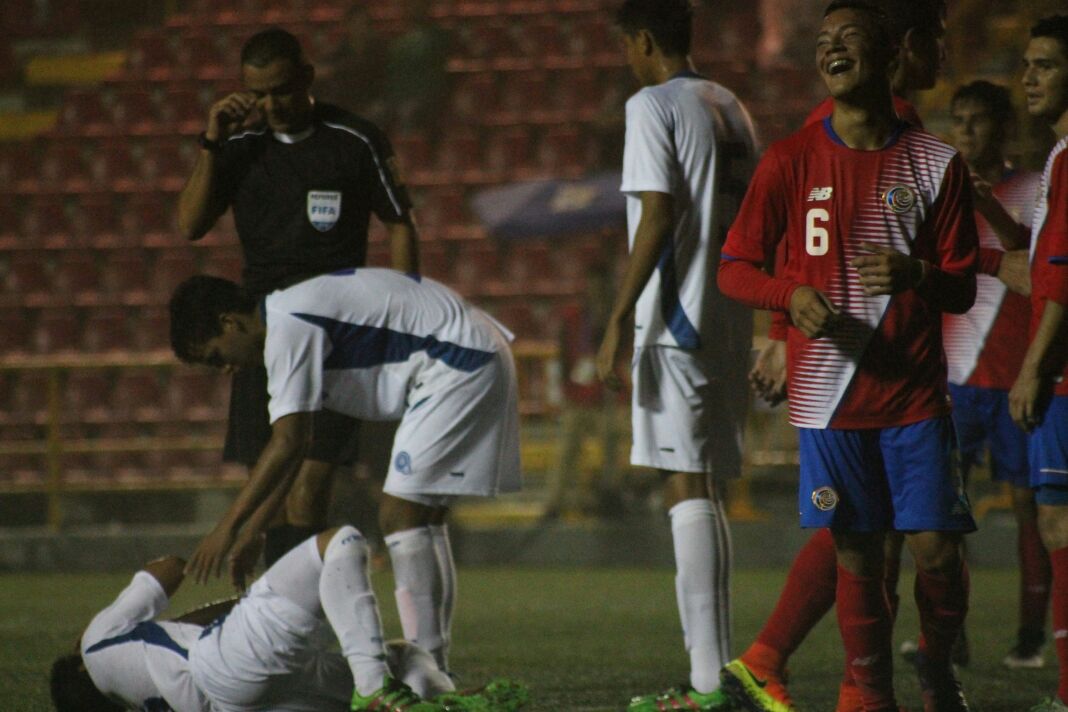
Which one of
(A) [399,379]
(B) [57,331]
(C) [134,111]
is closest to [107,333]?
(B) [57,331]

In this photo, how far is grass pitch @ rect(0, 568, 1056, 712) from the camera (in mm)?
4930

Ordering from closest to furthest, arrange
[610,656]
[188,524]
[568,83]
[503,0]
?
[610,656], [188,524], [568,83], [503,0]

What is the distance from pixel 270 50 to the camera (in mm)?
4816

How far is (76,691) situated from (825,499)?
202 centimetres

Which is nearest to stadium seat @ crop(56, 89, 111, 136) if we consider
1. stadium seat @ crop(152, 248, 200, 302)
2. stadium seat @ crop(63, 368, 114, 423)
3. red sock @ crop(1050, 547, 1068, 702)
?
stadium seat @ crop(152, 248, 200, 302)

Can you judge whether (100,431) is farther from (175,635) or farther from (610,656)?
(175,635)

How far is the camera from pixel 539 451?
38.4 feet

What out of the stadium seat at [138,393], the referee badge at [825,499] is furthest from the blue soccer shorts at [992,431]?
the stadium seat at [138,393]

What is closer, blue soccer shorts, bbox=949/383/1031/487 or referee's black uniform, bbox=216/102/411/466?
referee's black uniform, bbox=216/102/411/466

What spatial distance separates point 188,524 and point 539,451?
8.59 ft

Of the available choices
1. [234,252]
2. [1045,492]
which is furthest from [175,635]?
[234,252]

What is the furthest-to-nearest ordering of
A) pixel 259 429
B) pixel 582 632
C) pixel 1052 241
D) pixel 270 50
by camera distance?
1. pixel 582 632
2. pixel 259 429
3. pixel 270 50
4. pixel 1052 241

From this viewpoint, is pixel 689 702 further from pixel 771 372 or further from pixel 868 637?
pixel 771 372

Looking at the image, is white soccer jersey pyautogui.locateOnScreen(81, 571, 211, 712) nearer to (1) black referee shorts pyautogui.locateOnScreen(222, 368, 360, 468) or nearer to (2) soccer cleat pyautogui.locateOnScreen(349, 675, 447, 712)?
(2) soccer cleat pyautogui.locateOnScreen(349, 675, 447, 712)
